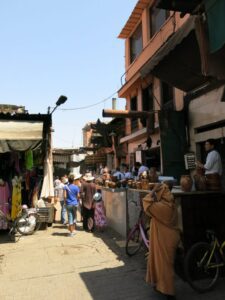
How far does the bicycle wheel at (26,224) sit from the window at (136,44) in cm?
1091

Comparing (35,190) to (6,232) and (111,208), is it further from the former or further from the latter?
(111,208)

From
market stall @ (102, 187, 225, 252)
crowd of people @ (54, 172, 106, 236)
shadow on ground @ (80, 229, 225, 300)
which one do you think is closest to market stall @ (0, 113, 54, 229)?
crowd of people @ (54, 172, 106, 236)

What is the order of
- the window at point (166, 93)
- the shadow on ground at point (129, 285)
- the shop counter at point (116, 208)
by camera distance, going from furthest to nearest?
the window at point (166, 93)
the shop counter at point (116, 208)
the shadow on ground at point (129, 285)

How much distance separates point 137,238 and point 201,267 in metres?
2.35

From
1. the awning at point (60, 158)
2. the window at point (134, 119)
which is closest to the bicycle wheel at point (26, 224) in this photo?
the window at point (134, 119)

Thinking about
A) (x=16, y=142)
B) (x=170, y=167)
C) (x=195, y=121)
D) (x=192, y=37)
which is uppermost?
(x=192, y=37)

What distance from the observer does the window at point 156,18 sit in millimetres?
13766

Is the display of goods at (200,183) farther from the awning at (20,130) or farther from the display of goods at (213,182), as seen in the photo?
the awning at (20,130)

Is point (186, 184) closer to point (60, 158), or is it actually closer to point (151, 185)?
point (151, 185)

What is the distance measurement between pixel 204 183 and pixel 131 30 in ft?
45.6

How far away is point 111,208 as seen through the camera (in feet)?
35.9

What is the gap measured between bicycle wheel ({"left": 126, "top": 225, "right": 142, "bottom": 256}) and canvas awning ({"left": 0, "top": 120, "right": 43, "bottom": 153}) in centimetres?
386

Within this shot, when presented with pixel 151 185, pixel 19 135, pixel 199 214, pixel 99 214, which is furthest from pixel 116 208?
pixel 199 214

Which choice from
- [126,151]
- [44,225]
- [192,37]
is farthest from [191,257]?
[126,151]
